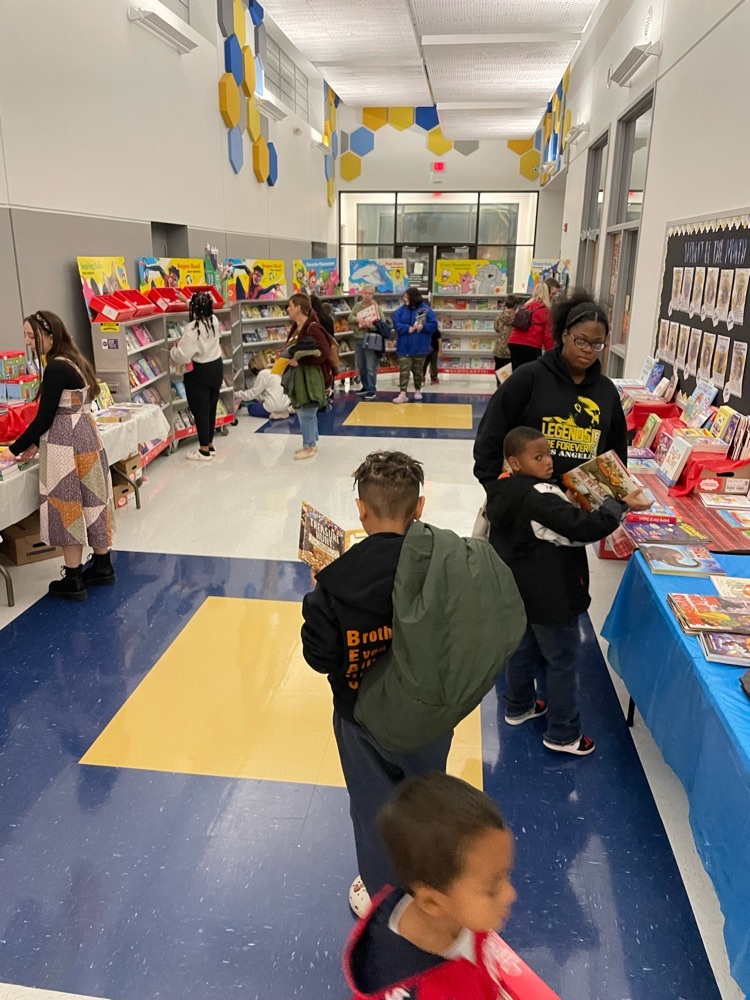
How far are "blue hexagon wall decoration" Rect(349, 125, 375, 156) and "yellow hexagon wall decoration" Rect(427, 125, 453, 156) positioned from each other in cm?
110

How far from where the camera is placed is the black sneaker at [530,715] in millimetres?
3053

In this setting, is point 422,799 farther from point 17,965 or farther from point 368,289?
point 368,289

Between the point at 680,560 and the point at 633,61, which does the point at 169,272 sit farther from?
the point at 680,560

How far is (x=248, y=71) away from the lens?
9250mm

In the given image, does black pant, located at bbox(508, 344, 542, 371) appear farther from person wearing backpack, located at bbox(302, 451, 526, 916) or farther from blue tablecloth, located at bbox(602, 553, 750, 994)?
person wearing backpack, located at bbox(302, 451, 526, 916)

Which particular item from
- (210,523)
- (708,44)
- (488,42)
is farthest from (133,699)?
(488,42)

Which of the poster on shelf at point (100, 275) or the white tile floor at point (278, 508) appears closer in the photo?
the white tile floor at point (278, 508)

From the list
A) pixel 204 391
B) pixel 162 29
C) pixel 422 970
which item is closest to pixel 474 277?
pixel 162 29

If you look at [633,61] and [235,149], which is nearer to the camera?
[633,61]

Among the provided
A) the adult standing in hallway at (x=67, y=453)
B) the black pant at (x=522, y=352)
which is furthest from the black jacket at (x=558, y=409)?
the black pant at (x=522, y=352)

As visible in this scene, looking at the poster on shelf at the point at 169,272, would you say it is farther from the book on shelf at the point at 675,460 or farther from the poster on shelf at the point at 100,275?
the book on shelf at the point at 675,460

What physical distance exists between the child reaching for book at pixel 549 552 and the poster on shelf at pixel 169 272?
514cm

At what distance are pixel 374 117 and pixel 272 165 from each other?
188 inches

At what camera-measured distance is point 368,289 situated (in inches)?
411
